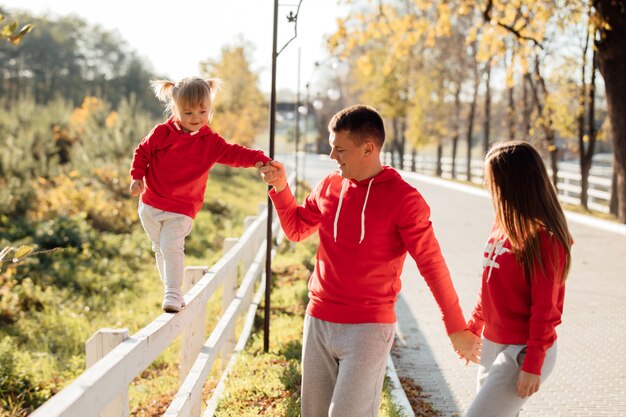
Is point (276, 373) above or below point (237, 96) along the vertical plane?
below

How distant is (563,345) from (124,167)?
16392 millimetres

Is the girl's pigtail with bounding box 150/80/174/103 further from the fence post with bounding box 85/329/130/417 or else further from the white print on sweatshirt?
the white print on sweatshirt

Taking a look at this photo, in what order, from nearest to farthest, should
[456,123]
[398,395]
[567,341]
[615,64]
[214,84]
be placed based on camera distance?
[214,84]
[398,395]
[567,341]
[615,64]
[456,123]

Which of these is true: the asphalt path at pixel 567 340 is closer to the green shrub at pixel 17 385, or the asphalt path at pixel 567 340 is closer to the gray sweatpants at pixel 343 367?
the gray sweatpants at pixel 343 367

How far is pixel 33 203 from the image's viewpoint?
712 inches

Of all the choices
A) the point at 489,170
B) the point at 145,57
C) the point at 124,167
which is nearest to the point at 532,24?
the point at 124,167

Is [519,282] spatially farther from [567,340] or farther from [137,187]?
[567,340]

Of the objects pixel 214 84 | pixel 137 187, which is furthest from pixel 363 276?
pixel 214 84

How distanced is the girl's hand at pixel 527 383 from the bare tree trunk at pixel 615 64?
11.8 metres

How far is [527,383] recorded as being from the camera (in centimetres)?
318

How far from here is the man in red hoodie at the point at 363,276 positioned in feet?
11.7

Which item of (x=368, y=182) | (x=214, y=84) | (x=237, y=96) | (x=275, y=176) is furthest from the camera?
(x=237, y=96)

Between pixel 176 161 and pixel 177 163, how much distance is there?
0.04 ft

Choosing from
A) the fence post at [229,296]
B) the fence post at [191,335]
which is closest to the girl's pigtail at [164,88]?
the fence post at [191,335]
